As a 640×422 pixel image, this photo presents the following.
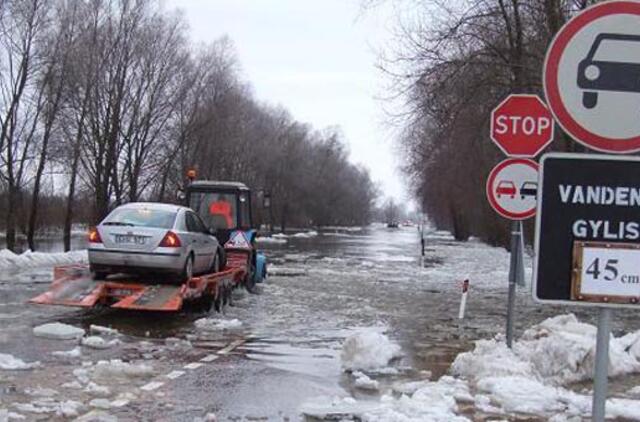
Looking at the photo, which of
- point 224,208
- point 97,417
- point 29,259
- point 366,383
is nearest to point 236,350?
point 366,383

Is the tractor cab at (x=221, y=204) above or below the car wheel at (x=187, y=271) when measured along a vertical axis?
above

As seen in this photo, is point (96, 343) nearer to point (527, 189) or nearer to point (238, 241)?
point (527, 189)

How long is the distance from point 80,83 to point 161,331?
28844mm

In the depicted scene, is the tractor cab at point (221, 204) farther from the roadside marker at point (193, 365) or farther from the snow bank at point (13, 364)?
the snow bank at point (13, 364)

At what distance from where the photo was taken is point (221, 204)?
21203 millimetres

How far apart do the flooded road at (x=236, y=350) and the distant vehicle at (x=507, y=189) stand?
2.37 m

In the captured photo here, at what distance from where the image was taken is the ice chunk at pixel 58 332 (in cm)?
1162

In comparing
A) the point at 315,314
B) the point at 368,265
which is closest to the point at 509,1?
the point at 315,314

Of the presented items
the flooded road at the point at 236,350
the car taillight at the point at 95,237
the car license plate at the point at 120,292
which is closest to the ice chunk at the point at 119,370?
the flooded road at the point at 236,350

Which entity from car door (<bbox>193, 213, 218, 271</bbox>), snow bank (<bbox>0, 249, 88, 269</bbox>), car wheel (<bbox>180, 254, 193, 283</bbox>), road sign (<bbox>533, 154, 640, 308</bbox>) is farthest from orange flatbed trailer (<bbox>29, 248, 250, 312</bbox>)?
snow bank (<bbox>0, 249, 88, 269</bbox>)

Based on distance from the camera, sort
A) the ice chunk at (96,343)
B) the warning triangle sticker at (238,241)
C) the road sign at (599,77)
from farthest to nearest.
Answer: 1. the warning triangle sticker at (238,241)
2. the ice chunk at (96,343)
3. the road sign at (599,77)

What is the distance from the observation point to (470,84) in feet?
66.5

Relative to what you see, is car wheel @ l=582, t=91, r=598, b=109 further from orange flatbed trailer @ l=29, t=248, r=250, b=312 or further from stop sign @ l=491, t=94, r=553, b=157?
orange flatbed trailer @ l=29, t=248, r=250, b=312

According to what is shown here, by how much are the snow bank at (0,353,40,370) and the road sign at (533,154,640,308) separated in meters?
7.23
